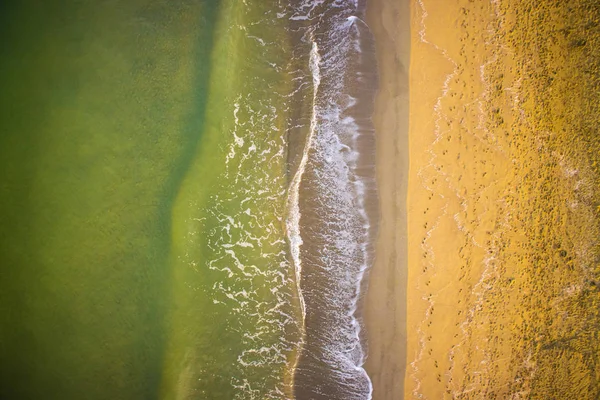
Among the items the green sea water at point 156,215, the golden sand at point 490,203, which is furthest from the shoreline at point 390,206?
the green sea water at point 156,215

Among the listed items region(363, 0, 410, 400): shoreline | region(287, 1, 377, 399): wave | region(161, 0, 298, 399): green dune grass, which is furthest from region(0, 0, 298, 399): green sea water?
region(363, 0, 410, 400): shoreline

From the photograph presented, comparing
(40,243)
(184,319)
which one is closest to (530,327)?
(184,319)

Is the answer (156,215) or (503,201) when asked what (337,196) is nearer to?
(503,201)

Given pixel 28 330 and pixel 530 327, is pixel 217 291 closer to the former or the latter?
pixel 28 330

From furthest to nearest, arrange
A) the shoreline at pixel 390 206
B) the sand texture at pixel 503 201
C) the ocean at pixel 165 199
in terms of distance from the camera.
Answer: the ocean at pixel 165 199, the shoreline at pixel 390 206, the sand texture at pixel 503 201

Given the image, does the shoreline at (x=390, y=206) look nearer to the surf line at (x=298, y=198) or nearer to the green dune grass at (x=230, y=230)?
the surf line at (x=298, y=198)

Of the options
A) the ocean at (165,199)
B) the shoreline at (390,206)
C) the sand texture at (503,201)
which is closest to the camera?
the sand texture at (503,201)
